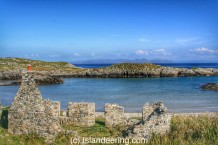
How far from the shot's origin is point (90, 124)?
18297 mm

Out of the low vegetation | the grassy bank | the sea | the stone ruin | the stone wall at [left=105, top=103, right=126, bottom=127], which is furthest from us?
the low vegetation

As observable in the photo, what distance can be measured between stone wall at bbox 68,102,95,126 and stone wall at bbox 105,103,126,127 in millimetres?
802

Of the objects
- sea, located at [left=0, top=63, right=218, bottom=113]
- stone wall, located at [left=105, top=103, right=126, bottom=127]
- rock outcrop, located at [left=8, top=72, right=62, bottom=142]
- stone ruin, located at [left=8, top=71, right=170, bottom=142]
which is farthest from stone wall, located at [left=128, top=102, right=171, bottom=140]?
sea, located at [left=0, top=63, right=218, bottom=113]

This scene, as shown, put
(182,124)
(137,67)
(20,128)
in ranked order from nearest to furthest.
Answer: (20,128) < (182,124) < (137,67)

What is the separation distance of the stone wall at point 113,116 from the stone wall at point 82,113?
0.80 metres

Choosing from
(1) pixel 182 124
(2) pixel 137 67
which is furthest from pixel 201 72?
(1) pixel 182 124

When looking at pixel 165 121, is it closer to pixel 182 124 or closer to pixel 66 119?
pixel 182 124

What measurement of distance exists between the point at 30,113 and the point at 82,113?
3.30m

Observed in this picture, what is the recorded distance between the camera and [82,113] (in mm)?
18312

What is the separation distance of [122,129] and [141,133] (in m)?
2.04

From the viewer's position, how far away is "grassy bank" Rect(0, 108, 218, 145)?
48.6ft

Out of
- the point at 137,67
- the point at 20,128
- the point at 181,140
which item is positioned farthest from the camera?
the point at 137,67

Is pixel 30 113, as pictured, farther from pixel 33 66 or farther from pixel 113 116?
pixel 33 66

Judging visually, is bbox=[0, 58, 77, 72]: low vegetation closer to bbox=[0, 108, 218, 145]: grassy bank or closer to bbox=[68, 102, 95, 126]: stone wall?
bbox=[68, 102, 95, 126]: stone wall
